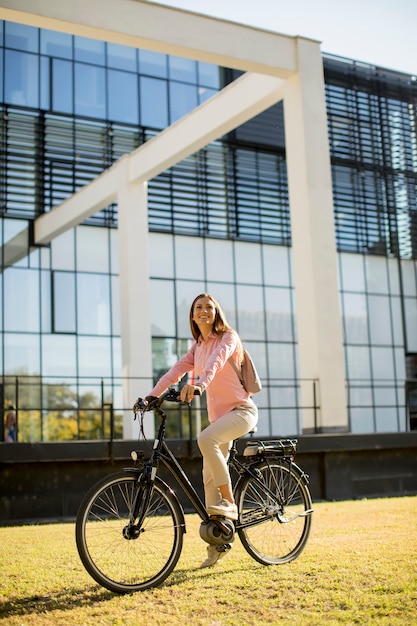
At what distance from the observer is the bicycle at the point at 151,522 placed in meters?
4.84

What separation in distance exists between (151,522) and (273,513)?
3.70 feet

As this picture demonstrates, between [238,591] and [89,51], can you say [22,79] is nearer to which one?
Result: [89,51]

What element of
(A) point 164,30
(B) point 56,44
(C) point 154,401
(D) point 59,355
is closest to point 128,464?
(C) point 154,401

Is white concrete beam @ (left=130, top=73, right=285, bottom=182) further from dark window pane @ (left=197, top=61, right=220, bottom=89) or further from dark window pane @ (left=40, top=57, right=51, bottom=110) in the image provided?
dark window pane @ (left=197, top=61, right=220, bottom=89)

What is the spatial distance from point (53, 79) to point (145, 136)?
3.48 meters

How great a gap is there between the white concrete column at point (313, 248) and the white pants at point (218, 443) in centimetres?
729

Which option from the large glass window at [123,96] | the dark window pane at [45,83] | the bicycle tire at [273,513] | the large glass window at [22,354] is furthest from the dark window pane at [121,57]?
the bicycle tire at [273,513]

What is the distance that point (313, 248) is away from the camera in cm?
1305

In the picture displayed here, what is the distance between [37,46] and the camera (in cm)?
2527

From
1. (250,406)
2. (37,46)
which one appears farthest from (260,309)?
(250,406)

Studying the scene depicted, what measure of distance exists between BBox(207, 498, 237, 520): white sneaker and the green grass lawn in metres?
0.42

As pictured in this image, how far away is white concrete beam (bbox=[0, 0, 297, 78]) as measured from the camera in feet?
39.3

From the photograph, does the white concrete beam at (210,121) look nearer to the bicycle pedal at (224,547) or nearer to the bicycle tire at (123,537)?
the bicycle pedal at (224,547)

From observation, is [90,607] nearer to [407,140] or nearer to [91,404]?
[91,404]
